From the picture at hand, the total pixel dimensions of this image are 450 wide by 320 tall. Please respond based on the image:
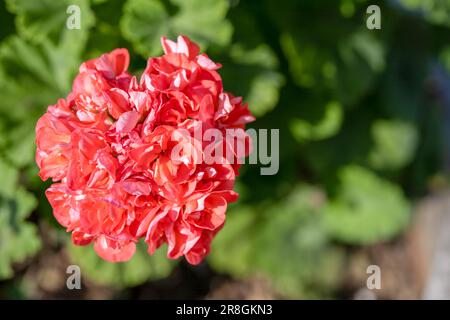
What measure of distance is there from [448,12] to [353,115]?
646 mm

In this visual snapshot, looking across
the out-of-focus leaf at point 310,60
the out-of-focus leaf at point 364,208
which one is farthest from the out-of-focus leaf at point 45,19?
the out-of-focus leaf at point 364,208

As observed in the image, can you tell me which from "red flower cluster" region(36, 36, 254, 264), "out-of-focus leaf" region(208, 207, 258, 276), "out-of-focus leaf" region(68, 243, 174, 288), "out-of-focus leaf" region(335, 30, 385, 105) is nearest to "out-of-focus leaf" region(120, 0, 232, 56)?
"red flower cluster" region(36, 36, 254, 264)

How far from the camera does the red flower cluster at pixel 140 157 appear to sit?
134 centimetres

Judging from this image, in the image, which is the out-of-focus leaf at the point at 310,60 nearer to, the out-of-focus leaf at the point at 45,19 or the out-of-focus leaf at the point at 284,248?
the out-of-focus leaf at the point at 284,248

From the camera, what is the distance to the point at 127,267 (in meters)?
2.37

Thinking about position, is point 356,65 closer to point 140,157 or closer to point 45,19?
point 45,19

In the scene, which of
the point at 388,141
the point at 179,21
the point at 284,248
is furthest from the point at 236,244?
the point at 179,21

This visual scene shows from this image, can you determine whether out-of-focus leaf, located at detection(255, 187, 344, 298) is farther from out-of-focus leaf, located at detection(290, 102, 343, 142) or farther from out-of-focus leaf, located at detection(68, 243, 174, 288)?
out-of-focus leaf, located at detection(68, 243, 174, 288)

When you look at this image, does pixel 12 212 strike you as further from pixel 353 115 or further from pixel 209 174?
pixel 353 115

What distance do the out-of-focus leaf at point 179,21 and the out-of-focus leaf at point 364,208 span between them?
1.16 meters

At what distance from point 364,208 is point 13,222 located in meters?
1.62

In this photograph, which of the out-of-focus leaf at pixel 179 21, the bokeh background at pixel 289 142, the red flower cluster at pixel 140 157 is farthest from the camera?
the bokeh background at pixel 289 142

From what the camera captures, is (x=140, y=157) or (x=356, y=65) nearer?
(x=140, y=157)
